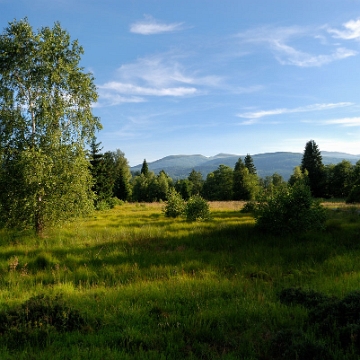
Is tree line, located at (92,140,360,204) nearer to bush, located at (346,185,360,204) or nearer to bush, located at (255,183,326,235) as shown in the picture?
bush, located at (346,185,360,204)

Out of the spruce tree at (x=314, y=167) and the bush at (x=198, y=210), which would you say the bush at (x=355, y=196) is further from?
the spruce tree at (x=314, y=167)

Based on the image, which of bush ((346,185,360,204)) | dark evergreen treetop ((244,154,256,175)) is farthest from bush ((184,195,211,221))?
dark evergreen treetop ((244,154,256,175))

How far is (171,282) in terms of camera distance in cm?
786

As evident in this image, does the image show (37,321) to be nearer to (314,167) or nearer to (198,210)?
(198,210)

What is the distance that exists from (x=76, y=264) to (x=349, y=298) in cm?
853

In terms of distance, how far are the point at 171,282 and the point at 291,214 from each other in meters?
8.16

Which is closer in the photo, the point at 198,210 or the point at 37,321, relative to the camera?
the point at 37,321

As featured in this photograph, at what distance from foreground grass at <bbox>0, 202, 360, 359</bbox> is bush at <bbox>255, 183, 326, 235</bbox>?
63cm

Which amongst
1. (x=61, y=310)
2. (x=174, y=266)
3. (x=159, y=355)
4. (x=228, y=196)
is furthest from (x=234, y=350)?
(x=228, y=196)

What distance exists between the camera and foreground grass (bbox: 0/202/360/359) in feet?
15.4

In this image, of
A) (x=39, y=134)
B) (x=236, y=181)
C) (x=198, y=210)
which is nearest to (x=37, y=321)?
(x=39, y=134)

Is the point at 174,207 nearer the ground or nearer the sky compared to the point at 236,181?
nearer the ground

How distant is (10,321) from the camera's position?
5.27 m

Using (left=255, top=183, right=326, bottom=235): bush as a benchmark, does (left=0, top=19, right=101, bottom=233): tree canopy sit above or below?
above
